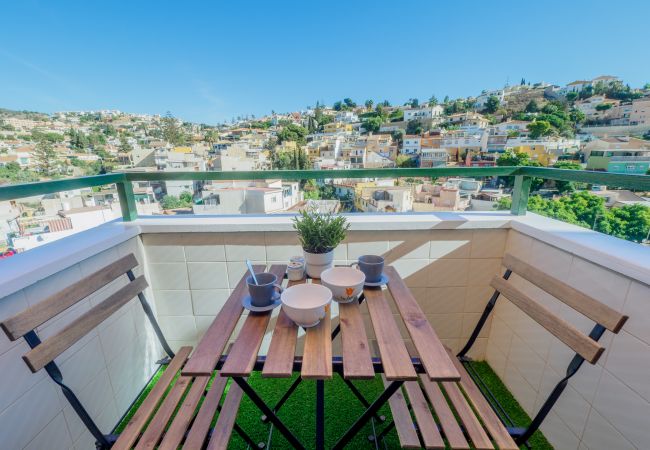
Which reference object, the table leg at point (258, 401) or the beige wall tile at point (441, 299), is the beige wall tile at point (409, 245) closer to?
the beige wall tile at point (441, 299)

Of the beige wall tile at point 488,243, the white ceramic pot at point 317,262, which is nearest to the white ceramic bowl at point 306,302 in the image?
the white ceramic pot at point 317,262

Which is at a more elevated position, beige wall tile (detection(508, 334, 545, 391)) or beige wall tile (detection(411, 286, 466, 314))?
beige wall tile (detection(411, 286, 466, 314))

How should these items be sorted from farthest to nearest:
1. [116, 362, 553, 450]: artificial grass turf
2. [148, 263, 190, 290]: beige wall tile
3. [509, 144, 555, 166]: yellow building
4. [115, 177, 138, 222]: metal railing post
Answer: [509, 144, 555, 166]: yellow building
[148, 263, 190, 290]: beige wall tile
[115, 177, 138, 222]: metal railing post
[116, 362, 553, 450]: artificial grass turf

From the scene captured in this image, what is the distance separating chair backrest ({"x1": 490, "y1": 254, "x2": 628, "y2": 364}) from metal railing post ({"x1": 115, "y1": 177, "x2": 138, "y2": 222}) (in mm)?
2235

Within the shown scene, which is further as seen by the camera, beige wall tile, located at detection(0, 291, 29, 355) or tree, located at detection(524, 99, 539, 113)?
tree, located at detection(524, 99, 539, 113)

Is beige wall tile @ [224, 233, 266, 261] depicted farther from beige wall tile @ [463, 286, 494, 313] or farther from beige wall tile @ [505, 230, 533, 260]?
beige wall tile @ [505, 230, 533, 260]

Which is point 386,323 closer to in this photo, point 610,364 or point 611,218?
point 610,364

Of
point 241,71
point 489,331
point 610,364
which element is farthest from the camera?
point 241,71

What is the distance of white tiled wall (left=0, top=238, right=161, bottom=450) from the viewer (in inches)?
40.4

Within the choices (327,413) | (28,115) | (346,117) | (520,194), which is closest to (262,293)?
(327,413)

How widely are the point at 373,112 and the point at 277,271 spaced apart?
66976mm

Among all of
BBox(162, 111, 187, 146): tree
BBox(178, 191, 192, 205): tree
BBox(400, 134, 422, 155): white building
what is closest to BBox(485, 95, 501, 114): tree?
BBox(400, 134, 422, 155): white building

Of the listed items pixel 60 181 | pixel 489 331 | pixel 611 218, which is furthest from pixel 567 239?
pixel 60 181

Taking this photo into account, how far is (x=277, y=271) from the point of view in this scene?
136 centimetres
